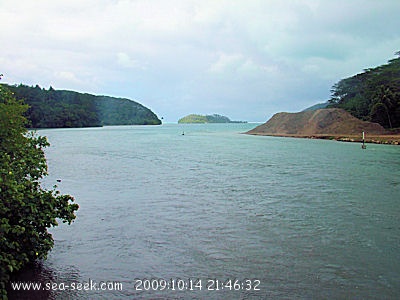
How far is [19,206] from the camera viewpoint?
542cm

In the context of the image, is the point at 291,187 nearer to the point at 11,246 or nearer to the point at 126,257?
the point at 126,257

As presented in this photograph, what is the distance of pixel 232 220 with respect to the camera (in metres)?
9.30

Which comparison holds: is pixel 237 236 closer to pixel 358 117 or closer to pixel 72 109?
pixel 358 117

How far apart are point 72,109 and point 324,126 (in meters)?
95.8

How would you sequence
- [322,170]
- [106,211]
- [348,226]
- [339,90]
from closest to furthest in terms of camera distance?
[348,226] < [106,211] < [322,170] < [339,90]

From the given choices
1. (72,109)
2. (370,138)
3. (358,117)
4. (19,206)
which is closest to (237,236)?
(19,206)

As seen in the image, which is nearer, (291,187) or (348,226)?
(348,226)

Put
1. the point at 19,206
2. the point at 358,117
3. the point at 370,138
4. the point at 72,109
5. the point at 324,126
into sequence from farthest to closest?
the point at 72,109, the point at 358,117, the point at 324,126, the point at 370,138, the point at 19,206

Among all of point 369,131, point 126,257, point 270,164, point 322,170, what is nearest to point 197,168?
point 270,164

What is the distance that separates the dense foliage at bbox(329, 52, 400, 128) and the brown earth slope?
2018 mm

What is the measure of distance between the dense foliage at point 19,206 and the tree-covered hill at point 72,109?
80.5 meters

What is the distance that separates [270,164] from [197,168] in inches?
184
